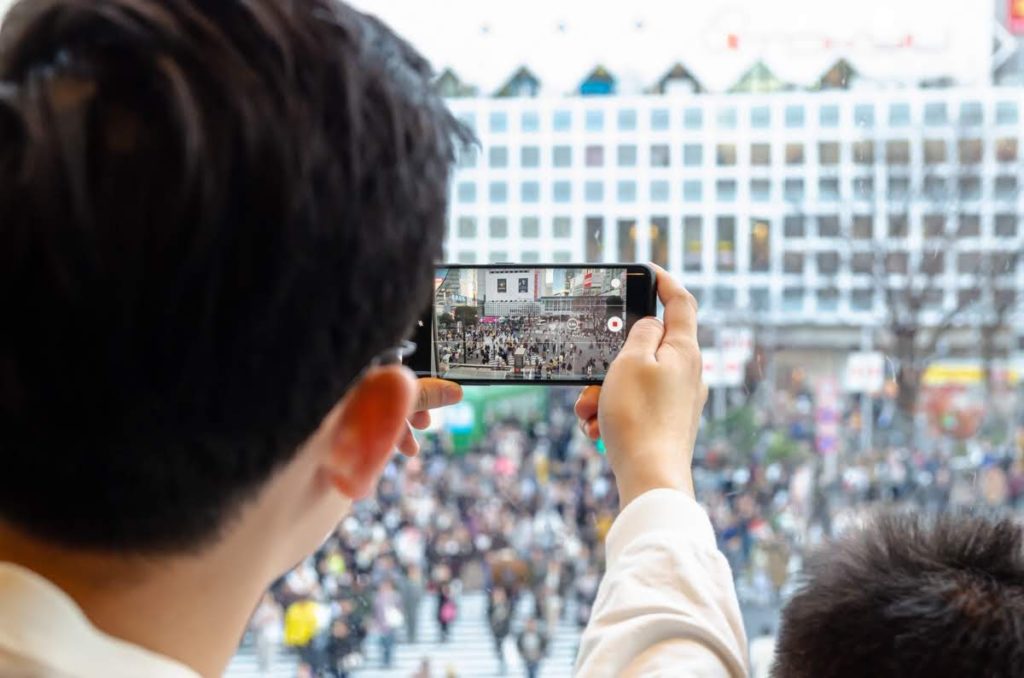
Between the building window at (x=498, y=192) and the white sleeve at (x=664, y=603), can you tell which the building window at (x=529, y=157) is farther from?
the white sleeve at (x=664, y=603)

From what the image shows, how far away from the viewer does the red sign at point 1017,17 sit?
1.53 metres

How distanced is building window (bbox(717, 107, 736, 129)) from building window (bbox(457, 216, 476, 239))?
18.1 inches

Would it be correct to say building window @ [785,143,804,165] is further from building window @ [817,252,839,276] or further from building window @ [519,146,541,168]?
building window @ [519,146,541,168]

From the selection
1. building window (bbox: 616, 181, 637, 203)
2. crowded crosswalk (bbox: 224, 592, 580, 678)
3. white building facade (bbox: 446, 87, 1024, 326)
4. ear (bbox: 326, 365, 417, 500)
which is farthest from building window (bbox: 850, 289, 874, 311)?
ear (bbox: 326, 365, 417, 500)

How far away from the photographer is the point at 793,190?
161 centimetres

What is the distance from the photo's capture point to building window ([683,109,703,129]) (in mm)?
1599

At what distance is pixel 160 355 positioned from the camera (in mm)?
296

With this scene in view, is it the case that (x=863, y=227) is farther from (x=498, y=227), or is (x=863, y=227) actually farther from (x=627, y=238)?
(x=498, y=227)

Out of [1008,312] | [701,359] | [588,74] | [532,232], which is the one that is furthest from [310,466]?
[1008,312]

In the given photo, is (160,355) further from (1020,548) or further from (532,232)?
(532,232)

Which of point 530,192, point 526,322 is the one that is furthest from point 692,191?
point 526,322

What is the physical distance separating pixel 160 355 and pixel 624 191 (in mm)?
1344

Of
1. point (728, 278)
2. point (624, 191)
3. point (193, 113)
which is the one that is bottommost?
point (728, 278)

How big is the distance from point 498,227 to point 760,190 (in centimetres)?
45
